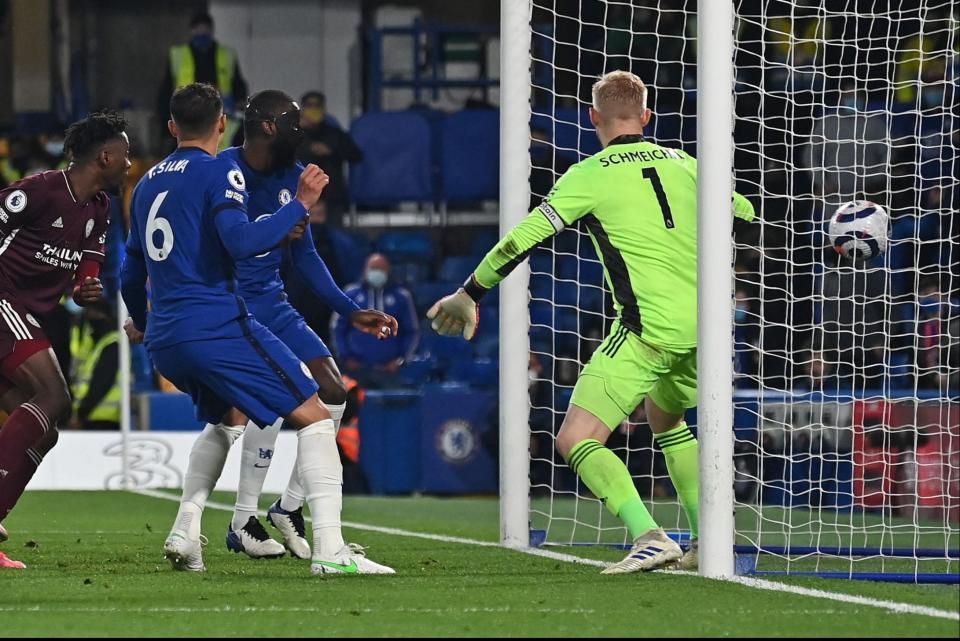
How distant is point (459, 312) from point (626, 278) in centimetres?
69

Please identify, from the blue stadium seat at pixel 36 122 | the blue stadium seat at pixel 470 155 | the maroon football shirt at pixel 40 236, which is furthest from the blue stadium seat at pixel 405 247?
the maroon football shirt at pixel 40 236

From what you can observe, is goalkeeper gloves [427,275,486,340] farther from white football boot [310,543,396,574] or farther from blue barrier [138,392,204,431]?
blue barrier [138,392,204,431]

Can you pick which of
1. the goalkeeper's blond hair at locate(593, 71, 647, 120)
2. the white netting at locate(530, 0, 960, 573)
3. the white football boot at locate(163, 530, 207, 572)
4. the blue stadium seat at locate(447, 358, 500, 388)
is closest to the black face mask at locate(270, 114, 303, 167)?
the goalkeeper's blond hair at locate(593, 71, 647, 120)

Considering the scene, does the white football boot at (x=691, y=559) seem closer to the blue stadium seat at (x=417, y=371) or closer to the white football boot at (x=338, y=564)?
the white football boot at (x=338, y=564)

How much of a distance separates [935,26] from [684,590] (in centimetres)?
915

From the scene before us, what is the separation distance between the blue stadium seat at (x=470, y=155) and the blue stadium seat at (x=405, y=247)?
1.87 ft

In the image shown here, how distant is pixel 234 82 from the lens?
678 inches

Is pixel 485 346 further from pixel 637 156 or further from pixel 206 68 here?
Result: pixel 637 156

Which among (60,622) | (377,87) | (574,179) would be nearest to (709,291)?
(574,179)

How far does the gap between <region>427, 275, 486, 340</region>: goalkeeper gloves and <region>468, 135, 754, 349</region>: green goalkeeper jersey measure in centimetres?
25

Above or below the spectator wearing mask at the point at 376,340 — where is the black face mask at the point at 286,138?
above

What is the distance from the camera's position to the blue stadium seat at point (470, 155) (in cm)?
1588

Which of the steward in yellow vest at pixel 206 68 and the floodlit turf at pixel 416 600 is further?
the steward in yellow vest at pixel 206 68

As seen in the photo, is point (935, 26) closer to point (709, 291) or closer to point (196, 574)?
point (709, 291)
